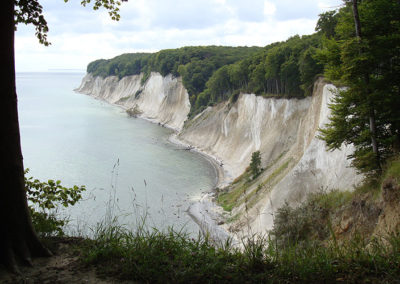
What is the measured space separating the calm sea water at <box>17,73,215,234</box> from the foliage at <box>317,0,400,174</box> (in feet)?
33.3

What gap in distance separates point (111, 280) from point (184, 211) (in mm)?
28405

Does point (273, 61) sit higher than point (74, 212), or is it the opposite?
point (273, 61)

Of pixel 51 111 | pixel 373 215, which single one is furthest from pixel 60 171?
pixel 51 111

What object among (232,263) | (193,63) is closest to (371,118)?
(232,263)

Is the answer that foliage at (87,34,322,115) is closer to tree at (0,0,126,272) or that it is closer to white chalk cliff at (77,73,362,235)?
white chalk cliff at (77,73,362,235)

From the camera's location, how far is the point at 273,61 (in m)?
46.8

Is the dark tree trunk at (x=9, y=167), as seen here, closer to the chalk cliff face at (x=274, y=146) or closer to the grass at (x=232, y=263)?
the grass at (x=232, y=263)

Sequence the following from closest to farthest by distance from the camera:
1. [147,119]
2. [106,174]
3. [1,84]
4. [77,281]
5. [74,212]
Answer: [77,281] → [1,84] → [74,212] → [106,174] → [147,119]

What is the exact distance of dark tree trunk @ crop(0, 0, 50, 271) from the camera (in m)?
4.85

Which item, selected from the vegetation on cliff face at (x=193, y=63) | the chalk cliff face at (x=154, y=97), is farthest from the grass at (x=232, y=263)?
the vegetation on cliff face at (x=193, y=63)

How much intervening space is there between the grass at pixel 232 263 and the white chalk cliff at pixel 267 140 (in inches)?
31.0

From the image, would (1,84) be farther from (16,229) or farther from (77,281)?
(77,281)

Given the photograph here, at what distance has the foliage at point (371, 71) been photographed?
12938 mm

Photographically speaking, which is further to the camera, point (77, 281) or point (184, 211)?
point (184, 211)
